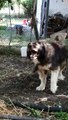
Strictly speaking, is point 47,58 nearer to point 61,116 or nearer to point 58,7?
point 61,116

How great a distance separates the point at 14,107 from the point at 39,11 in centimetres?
1163

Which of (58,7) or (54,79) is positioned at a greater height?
(58,7)

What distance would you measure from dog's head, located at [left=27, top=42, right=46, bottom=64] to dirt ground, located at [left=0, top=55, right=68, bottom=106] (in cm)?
69

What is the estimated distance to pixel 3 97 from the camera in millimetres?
6195

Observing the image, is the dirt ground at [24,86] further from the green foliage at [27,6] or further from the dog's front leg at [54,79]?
the green foliage at [27,6]

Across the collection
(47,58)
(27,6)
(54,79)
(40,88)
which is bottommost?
(40,88)

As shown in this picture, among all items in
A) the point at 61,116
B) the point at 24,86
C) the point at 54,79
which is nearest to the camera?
the point at 61,116

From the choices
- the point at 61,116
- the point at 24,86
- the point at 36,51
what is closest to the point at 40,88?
the point at 24,86

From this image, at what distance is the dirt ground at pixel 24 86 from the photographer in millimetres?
6203

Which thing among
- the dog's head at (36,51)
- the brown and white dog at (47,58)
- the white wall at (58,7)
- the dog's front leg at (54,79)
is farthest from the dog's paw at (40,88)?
the white wall at (58,7)

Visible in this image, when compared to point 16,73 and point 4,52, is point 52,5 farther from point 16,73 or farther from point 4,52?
point 16,73

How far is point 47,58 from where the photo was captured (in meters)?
Result: 6.19

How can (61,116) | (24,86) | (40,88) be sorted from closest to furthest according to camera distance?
(61,116), (40,88), (24,86)

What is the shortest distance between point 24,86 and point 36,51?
1.32m
